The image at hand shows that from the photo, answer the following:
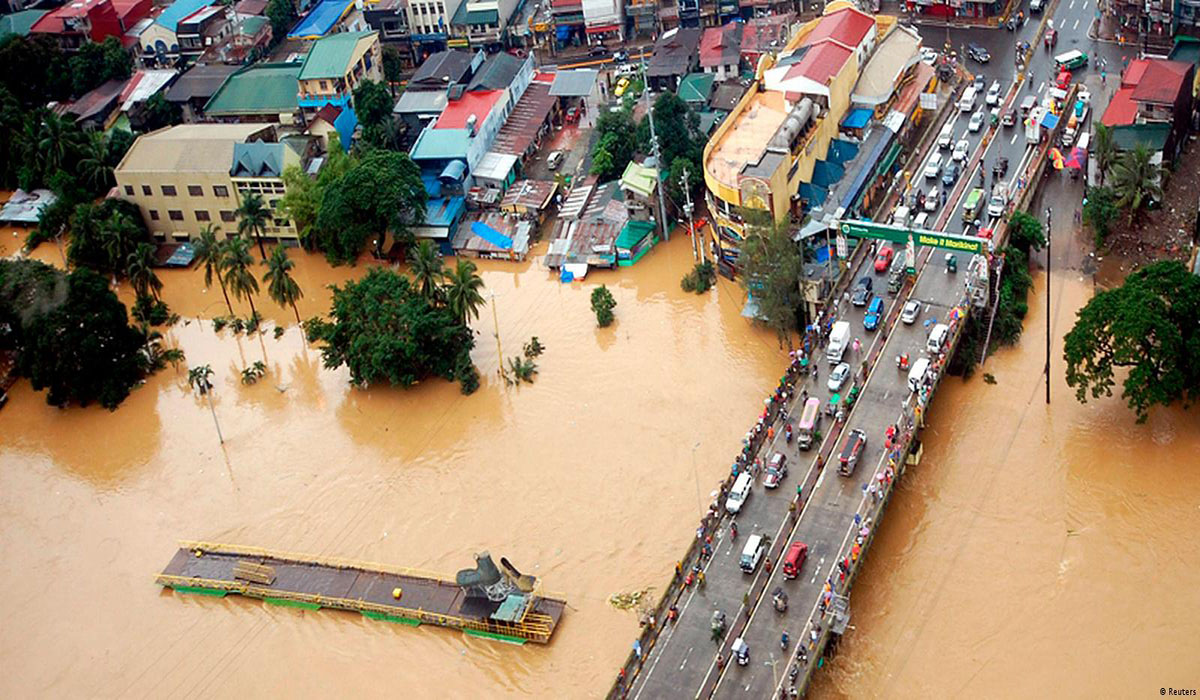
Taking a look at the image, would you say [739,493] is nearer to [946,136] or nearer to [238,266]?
[238,266]

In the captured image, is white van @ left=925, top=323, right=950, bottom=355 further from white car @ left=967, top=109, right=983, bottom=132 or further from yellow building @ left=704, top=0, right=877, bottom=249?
white car @ left=967, top=109, right=983, bottom=132

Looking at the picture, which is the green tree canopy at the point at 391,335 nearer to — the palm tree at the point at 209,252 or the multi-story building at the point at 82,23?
the palm tree at the point at 209,252

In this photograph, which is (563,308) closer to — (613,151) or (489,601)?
(613,151)

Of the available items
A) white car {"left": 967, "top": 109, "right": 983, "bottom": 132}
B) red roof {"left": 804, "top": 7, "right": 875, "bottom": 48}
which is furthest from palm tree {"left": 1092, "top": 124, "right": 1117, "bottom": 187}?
red roof {"left": 804, "top": 7, "right": 875, "bottom": 48}

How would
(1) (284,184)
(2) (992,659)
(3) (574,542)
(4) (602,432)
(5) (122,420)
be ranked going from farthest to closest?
(1) (284,184) → (5) (122,420) → (4) (602,432) → (3) (574,542) → (2) (992,659)

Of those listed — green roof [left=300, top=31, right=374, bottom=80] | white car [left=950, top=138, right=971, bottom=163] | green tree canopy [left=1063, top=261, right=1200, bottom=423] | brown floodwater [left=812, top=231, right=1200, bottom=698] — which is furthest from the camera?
green roof [left=300, top=31, right=374, bottom=80]

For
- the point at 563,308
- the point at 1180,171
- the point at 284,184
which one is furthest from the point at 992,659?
the point at 284,184

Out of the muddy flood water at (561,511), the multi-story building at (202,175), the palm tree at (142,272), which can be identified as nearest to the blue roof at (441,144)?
the multi-story building at (202,175)
